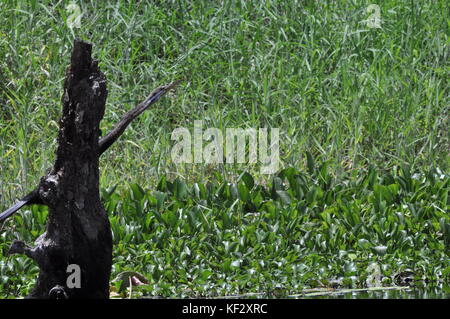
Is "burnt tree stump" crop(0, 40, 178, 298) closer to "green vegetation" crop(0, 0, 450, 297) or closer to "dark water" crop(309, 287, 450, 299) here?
"green vegetation" crop(0, 0, 450, 297)

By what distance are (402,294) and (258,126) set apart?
2212 millimetres

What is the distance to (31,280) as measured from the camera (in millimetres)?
5035

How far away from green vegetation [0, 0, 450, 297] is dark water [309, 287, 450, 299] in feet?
0.39

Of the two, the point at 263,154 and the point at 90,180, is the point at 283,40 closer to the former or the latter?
the point at 263,154

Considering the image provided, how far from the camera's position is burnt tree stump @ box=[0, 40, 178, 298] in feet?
12.6

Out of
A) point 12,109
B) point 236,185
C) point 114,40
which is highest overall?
point 114,40

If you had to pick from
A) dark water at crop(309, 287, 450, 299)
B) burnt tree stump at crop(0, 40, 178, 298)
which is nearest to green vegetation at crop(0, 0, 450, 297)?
dark water at crop(309, 287, 450, 299)

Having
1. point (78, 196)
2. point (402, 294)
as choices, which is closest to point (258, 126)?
point (402, 294)

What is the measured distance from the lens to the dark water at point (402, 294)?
4879 millimetres

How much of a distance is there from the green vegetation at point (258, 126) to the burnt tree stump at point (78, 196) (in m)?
Answer: 0.95

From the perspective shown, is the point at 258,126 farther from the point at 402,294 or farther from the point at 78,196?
the point at 78,196

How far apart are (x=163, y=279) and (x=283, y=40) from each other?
3.32 m

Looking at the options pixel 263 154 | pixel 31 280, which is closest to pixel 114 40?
pixel 263 154

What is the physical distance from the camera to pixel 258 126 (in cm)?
687
